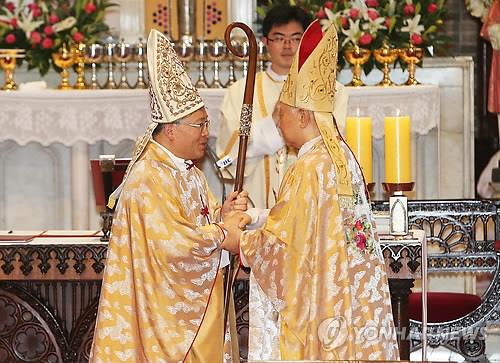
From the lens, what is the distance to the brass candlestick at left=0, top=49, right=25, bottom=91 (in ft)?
27.8

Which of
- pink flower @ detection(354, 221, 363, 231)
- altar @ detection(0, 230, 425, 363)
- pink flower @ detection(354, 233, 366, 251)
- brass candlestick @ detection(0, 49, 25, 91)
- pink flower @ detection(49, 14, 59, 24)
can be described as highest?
pink flower @ detection(49, 14, 59, 24)

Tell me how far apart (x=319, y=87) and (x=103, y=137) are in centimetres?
340

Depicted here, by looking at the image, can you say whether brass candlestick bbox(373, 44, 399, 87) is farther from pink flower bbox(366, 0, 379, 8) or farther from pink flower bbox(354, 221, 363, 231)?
pink flower bbox(354, 221, 363, 231)

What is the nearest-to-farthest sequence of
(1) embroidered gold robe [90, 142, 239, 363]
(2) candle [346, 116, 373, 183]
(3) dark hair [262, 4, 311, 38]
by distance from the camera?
(1) embroidered gold robe [90, 142, 239, 363] < (2) candle [346, 116, 373, 183] < (3) dark hair [262, 4, 311, 38]

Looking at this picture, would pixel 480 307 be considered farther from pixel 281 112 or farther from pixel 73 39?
pixel 73 39

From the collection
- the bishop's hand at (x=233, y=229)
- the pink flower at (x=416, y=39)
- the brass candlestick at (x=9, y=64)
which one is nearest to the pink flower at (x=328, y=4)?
the pink flower at (x=416, y=39)

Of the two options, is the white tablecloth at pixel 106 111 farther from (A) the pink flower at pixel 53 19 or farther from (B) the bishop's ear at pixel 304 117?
(B) the bishop's ear at pixel 304 117

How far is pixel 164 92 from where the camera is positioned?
5121mm

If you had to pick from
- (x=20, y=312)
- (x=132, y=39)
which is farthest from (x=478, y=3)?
(x=20, y=312)

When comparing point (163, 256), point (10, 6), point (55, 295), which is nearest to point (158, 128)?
point (163, 256)

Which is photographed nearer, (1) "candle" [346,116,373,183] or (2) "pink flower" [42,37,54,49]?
(1) "candle" [346,116,373,183]

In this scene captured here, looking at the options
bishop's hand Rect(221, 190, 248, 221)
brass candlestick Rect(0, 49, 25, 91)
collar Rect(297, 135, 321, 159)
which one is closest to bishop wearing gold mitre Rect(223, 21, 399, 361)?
collar Rect(297, 135, 321, 159)

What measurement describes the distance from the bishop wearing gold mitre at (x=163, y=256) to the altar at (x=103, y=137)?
300cm

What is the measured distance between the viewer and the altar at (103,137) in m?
8.21
